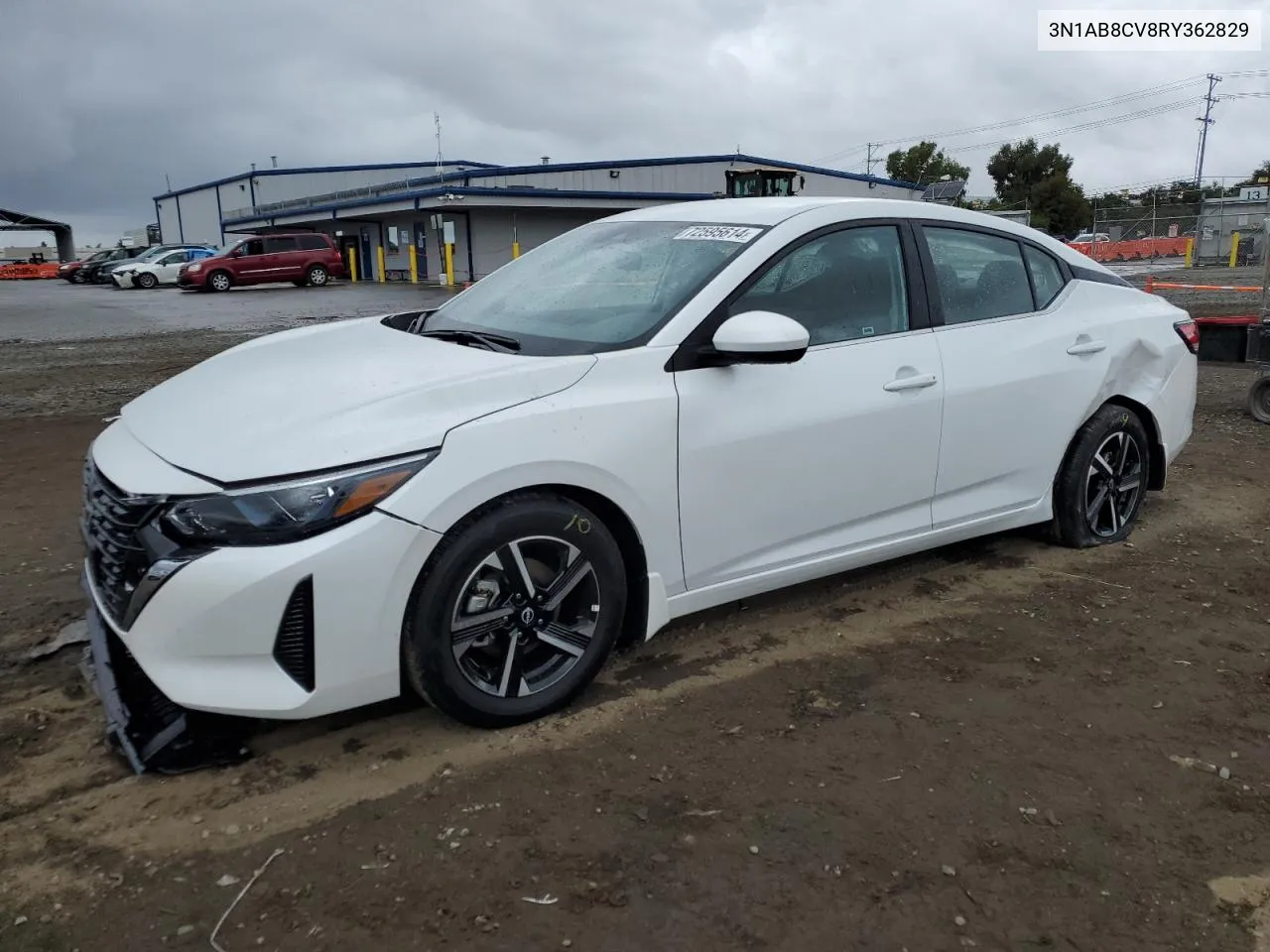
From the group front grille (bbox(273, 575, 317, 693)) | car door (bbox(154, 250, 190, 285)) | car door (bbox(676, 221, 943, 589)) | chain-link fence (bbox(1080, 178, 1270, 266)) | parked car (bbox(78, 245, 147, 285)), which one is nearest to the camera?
front grille (bbox(273, 575, 317, 693))

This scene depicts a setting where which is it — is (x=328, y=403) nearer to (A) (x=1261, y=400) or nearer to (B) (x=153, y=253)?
(A) (x=1261, y=400)

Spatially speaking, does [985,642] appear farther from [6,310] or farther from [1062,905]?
[6,310]

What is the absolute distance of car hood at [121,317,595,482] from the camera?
275 cm

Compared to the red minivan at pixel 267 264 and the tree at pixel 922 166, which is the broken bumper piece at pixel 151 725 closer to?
the red minivan at pixel 267 264

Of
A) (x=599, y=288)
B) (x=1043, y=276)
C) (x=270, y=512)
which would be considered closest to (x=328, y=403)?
(x=270, y=512)

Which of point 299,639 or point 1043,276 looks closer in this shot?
point 299,639

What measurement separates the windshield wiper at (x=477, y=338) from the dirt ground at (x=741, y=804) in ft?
3.97

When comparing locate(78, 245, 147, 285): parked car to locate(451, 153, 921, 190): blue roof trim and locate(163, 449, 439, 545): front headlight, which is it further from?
locate(163, 449, 439, 545): front headlight

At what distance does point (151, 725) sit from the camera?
296 cm

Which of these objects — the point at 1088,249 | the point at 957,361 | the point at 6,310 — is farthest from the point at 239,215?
the point at 957,361

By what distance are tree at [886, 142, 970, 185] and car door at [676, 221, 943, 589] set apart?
68189 mm

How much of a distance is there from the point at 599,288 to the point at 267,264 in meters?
32.8

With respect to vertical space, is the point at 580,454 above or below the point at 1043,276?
below

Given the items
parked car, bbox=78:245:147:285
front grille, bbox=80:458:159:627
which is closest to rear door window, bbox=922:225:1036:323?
front grille, bbox=80:458:159:627
